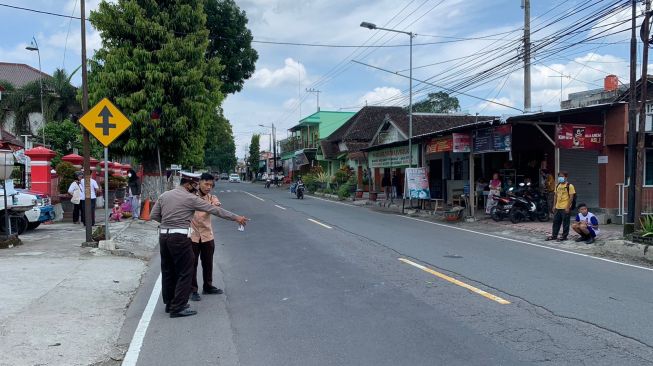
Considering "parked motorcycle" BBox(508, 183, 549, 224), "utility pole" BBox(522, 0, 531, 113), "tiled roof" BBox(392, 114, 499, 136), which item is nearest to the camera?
"parked motorcycle" BBox(508, 183, 549, 224)

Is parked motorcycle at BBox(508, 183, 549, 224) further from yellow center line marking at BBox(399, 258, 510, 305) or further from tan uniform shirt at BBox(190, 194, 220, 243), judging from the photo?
tan uniform shirt at BBox(190, 194, 220, 243)

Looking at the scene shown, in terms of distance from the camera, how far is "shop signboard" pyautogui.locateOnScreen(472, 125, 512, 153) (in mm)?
18172

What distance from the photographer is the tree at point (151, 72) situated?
17844 mm

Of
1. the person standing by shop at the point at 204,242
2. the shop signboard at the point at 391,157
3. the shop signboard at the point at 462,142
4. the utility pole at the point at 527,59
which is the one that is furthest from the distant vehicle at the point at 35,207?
the utility pole at the point at 527,59

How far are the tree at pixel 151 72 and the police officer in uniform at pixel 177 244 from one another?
469 inches

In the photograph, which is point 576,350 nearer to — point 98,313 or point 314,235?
point 98,313

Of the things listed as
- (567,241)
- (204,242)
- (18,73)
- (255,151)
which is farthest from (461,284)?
(255,151)

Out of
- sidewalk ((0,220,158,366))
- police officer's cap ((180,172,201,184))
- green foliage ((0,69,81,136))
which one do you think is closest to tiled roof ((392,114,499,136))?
green foliage ((0,69,81,136))

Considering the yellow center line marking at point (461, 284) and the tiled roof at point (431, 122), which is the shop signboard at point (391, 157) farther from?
the yellow center line marking at point (461, 284)

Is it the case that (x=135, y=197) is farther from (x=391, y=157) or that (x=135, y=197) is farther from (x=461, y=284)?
(x=391, y=157)

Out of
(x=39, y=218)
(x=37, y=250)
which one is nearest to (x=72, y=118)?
(x=39, y=218)

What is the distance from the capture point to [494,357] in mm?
5066

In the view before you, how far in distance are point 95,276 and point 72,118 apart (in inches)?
1204

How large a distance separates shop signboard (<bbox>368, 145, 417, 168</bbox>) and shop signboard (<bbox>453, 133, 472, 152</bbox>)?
6.86m
